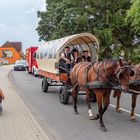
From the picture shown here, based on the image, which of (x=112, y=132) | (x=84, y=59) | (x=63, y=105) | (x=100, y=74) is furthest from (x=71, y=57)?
(x=112, y=132)

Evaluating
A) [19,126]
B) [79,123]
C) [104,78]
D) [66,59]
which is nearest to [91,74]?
[104,78]

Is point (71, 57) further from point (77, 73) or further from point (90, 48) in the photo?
point (77, 73)

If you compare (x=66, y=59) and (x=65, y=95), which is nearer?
(x=65, y=95)

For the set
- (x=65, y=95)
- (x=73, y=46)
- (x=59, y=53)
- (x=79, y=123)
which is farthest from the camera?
(x=73, y=46)

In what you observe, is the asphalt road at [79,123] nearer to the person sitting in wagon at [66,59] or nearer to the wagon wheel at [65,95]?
the wagon wheel at [65,95]

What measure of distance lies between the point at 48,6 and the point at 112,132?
155ft

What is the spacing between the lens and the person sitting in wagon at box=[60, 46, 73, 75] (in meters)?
16.0

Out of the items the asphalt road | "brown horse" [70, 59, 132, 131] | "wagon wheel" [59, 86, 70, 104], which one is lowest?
the asphalt road

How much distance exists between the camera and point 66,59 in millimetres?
16016

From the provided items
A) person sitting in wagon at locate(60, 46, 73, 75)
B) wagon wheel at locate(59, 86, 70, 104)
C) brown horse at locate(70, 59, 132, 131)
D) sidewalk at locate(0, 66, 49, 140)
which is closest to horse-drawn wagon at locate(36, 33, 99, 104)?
wagon wheel at locate(59, 86, 70, 104)

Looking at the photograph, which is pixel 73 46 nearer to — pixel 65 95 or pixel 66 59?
pixel 66 59

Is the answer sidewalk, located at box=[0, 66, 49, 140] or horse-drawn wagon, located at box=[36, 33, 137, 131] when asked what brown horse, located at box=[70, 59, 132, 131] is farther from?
sidewalk, located at box=[0, 66, 49, 140]

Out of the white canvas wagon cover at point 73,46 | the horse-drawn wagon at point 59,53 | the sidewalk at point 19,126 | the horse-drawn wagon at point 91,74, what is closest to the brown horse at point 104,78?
the horse-drawn wagon at point 91,74

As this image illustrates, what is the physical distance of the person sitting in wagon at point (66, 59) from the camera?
16.0m
